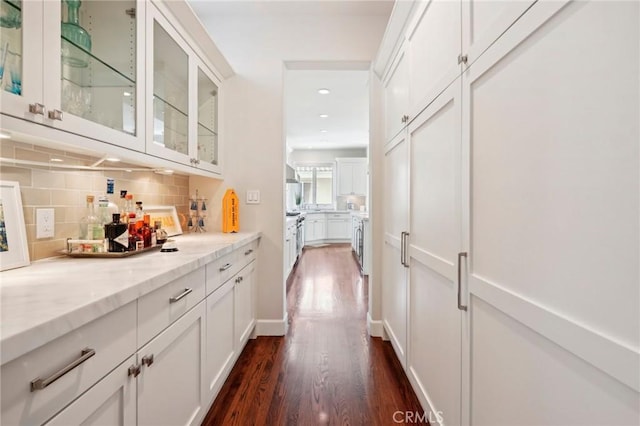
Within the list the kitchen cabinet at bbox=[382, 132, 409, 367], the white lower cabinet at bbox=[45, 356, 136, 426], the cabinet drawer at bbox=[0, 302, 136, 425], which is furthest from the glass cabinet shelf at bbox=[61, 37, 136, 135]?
the kitchen cabinet at bbox=[382, 132, 409, 367]

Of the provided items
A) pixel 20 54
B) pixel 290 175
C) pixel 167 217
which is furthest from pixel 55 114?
pixel 290 175

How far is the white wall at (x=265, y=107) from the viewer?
2.63 meters

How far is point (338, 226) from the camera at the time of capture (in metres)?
8.62

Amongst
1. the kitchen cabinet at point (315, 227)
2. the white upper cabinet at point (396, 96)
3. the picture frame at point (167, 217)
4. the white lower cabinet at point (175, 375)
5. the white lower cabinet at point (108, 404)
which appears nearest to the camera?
the white lower cabinet at point (108, 404)

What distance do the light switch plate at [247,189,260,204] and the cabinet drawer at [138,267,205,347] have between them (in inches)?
49.0

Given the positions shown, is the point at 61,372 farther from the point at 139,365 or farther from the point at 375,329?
the point at 375,329

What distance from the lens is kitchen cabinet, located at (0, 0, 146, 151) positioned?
2.96 feet

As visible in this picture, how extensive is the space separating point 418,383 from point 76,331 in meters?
1.58

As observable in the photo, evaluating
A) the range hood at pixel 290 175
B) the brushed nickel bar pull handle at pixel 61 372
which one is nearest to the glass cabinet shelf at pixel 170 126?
the brushed nickel bar pull handle at pixel 61 372

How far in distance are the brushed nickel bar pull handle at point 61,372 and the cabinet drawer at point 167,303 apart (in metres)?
0.21

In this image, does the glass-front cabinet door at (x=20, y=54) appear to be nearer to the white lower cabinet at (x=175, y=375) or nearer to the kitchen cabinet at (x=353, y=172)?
the white lower cabinet at (x=175, y=375)

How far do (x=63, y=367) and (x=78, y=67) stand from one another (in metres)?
1.09

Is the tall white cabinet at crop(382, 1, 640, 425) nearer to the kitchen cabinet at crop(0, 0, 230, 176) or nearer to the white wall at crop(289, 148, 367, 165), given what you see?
the kitchen cabinet at crop(0, 0, 230, 176)

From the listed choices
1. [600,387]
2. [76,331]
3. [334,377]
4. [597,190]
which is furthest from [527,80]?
[334,377]
